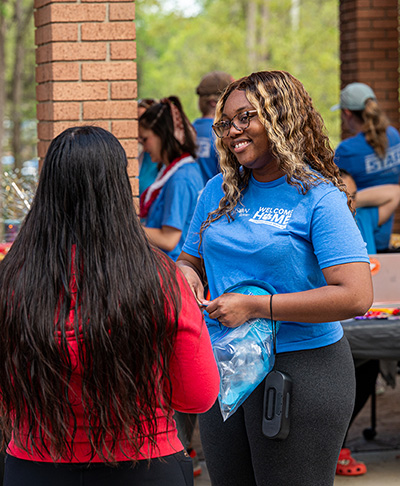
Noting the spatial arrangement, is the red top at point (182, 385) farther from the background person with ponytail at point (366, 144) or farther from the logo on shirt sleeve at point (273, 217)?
the background person with ponytail at point (366, 144)

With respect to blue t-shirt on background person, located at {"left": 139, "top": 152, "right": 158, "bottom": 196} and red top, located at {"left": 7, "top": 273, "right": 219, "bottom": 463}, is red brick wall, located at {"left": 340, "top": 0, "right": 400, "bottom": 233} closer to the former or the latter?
blue t-shirt on background person, located at {"left": 139, "top": 152, "right": 158, "bottom": 196}

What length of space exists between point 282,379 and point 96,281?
77 cm

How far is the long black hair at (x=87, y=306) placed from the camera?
69.6 inches

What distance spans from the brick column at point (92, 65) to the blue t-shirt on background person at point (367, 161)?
6.48 feet

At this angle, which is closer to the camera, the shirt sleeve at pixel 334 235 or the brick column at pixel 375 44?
the shirt sleeve at pixel 334 235

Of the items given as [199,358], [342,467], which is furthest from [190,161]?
[199,358]

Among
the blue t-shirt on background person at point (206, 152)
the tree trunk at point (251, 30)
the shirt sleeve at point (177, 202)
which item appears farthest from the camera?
the tree trunk at point (251, 30)

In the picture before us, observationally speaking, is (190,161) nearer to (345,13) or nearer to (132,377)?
(132,377)

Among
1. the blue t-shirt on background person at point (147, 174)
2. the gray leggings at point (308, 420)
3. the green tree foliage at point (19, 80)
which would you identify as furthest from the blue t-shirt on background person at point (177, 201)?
the green tree foliage at point (19, 80)

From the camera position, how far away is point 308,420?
2326mm

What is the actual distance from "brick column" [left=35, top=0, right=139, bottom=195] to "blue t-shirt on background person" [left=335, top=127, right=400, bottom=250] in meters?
1.98

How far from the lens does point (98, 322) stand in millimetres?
1748

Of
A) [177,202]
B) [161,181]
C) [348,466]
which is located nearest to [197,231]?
[177,202]

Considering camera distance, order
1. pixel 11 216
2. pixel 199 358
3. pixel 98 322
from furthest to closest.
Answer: pixel 11 216 → pixel 199 358 → pixel 98 322
